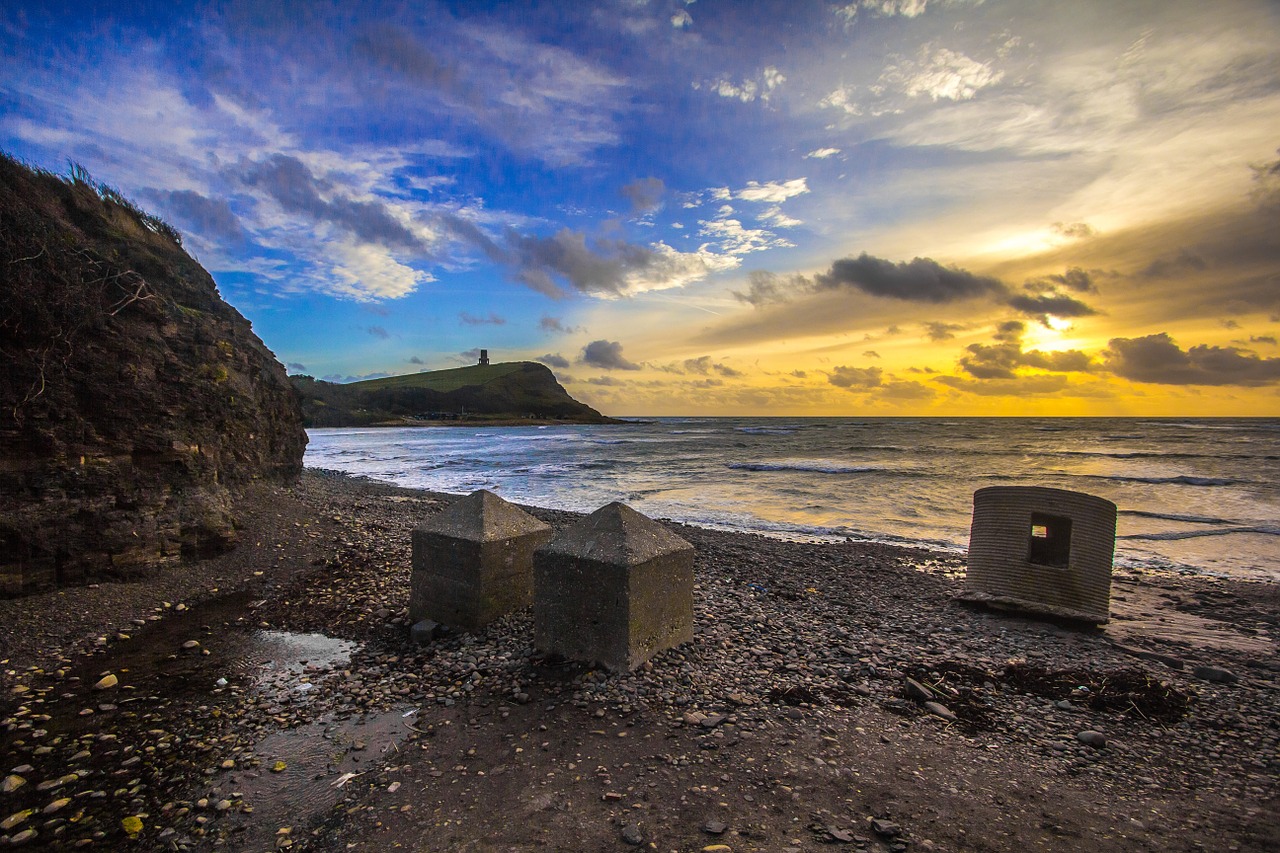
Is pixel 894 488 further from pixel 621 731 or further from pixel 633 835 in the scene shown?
pixel 633 835

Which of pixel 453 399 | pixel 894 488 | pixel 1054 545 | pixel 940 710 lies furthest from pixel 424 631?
pixel 453 399

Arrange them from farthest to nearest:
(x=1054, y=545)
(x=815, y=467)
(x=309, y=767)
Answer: (x=815, y=467)
(x=1054, y=545)
(x=309, y=767)

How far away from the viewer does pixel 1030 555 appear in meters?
9.34

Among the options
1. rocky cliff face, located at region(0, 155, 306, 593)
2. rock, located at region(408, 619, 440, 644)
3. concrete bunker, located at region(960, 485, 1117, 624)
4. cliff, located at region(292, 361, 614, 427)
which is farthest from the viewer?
cliff, located at region(292, 361, 614, 427)

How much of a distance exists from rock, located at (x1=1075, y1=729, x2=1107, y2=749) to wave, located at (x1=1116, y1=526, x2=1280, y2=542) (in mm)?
15985

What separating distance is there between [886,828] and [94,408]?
1144 centimetres

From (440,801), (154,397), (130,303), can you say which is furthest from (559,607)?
(130,303)

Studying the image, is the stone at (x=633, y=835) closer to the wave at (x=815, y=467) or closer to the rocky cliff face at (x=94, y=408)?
the rocky cliff face at (x=94, y=408)

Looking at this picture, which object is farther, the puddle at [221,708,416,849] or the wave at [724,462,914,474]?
the wave at [724,462,914,474]

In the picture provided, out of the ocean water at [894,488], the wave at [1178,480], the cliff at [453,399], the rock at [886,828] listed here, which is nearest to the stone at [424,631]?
the rock at [886,828]

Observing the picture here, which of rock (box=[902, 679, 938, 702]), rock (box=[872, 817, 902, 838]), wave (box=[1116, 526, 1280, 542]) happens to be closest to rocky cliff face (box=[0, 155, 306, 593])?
rock (box=[872, 817, 902, 838])

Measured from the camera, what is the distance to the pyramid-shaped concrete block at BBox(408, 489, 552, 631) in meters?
7.27

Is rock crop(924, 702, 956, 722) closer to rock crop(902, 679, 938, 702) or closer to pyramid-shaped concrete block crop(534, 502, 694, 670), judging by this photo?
rock crop(902, 679, 938, 702)

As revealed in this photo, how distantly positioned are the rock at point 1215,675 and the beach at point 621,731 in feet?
0.12
